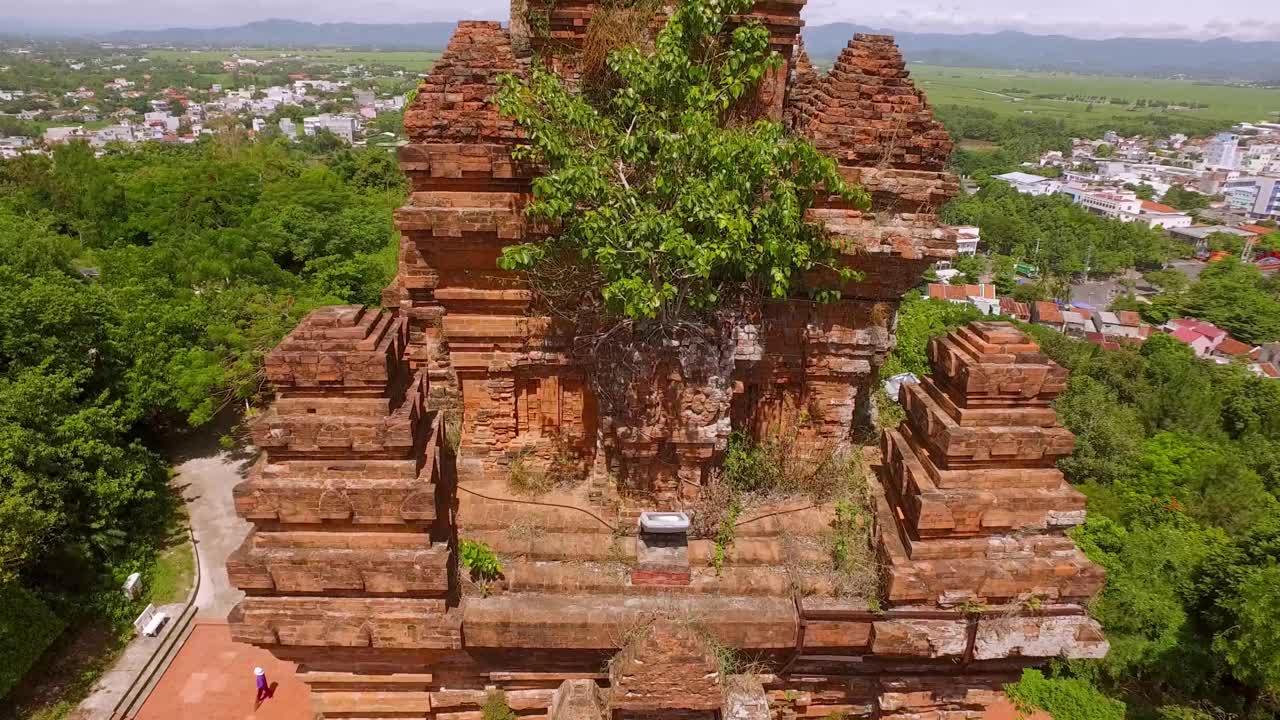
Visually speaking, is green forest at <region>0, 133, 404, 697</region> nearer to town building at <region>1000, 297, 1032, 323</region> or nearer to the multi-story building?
town building at <region>1000, 297, 1032, 323</region>

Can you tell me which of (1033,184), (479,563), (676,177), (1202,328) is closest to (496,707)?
(479,563)

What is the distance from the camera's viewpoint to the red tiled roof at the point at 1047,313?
5641 centimetres

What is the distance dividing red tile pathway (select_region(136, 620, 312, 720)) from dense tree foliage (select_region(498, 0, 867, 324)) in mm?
9997

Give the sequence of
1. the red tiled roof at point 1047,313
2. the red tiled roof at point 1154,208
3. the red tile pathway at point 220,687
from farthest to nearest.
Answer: the red tiled roof at point 1154,208, the red tiled roof at point 1047,313, the red tile pathway at point 220,687

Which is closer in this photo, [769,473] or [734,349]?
[734,349]

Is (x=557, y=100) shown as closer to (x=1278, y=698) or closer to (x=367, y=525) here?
(x=367, y=525)

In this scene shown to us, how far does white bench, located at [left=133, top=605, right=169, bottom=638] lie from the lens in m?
13.5

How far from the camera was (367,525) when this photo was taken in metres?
4.93

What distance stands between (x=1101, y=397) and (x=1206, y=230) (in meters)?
85.0

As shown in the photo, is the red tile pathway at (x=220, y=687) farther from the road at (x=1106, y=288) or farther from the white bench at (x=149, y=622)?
the road at (x=1106, y=288)

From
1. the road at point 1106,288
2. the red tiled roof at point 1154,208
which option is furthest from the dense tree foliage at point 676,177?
the red tiled roof at point 1154,208

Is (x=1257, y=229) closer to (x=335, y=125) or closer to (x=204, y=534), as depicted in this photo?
(x=204, y=534)

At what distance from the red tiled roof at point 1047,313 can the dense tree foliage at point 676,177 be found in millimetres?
59639

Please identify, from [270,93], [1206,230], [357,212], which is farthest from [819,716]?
[270,93]
